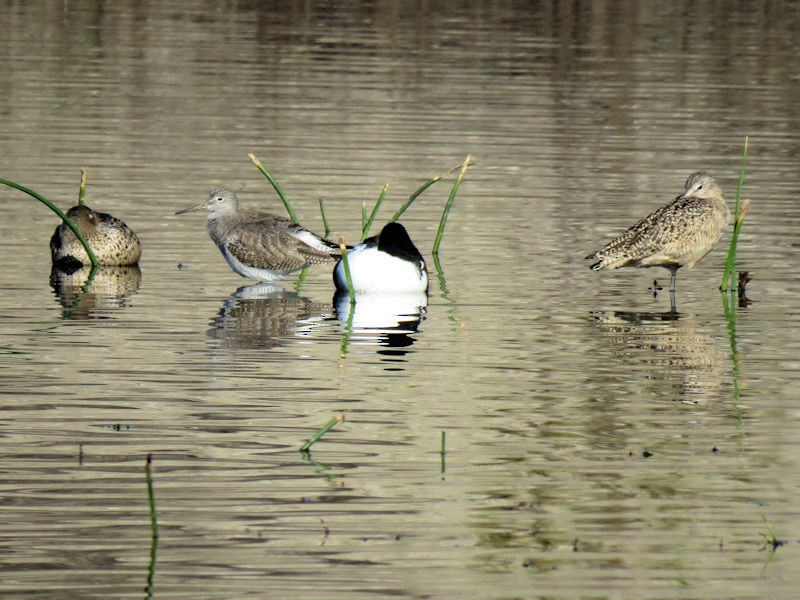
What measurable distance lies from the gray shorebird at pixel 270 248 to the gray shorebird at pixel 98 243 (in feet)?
3.15

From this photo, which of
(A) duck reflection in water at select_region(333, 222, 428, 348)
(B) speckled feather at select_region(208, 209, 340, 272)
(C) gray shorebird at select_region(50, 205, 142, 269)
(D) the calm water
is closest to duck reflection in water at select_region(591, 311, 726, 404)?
(D) the calm water

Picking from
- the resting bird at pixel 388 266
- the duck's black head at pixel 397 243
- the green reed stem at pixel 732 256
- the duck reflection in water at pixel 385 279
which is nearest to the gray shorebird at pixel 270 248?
the duck reflection in water at pixel 385 279

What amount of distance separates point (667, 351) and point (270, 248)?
195 inches

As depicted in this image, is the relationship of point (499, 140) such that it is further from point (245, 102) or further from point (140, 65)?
point (140, 65)

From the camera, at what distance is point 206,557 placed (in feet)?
29.2

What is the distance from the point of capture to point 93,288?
18172 millimetres

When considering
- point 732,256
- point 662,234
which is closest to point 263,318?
point 662,234

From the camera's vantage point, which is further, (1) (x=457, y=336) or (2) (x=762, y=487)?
(1) (x=457, y=336)

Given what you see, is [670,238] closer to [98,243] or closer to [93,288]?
[93,288]

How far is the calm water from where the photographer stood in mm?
9047

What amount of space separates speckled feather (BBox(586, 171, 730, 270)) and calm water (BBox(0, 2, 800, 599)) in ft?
1.30

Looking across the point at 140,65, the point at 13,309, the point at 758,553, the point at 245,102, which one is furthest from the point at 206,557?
the point at 140,65

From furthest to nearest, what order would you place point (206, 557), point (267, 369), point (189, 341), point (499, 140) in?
1. point (499, 140)
2. point (189, 341)
3. point (267, 369)
4. point (206, 557)

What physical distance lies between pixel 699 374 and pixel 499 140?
17010mm
